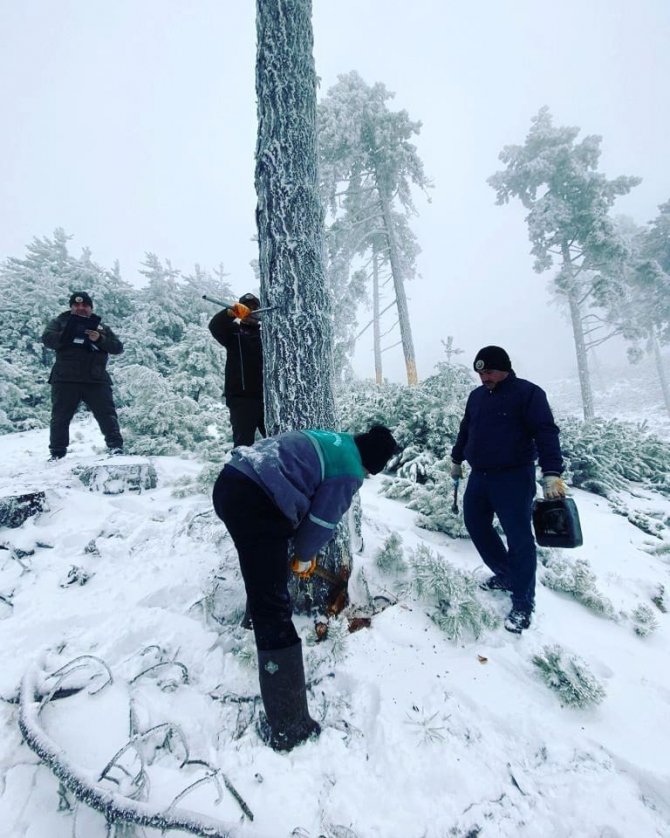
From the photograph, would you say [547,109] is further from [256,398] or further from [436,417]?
[256,398]

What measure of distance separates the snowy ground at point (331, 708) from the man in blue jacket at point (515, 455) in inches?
17.9

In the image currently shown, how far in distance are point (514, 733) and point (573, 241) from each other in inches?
717

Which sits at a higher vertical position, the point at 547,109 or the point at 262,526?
the point at 547,109

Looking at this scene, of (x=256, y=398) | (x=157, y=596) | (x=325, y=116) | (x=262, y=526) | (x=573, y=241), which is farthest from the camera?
(x=573, y=241)

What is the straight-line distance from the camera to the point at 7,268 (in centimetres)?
1011

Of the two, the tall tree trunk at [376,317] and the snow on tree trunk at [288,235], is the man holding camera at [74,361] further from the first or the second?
the tall tree trunk at [376,317]

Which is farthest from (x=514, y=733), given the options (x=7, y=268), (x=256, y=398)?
(x=7, y=268)

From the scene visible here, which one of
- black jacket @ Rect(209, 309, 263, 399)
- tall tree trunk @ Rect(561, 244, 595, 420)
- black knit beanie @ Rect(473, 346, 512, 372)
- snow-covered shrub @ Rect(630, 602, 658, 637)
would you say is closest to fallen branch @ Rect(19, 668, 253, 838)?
black jacket @ Rect(209, 309, 263, 399)

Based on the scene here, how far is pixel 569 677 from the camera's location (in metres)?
2.33

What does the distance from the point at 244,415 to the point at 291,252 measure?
1.85 metres

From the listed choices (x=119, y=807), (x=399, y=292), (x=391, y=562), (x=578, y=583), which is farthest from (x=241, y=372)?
(x=399, y=292)

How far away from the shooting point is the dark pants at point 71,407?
506 centimetres

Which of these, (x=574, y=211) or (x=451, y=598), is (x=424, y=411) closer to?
(x=451, y=598)

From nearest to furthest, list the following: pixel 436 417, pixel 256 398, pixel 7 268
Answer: pixel 256 398 < pixel 436 417 < pixel 7 268
